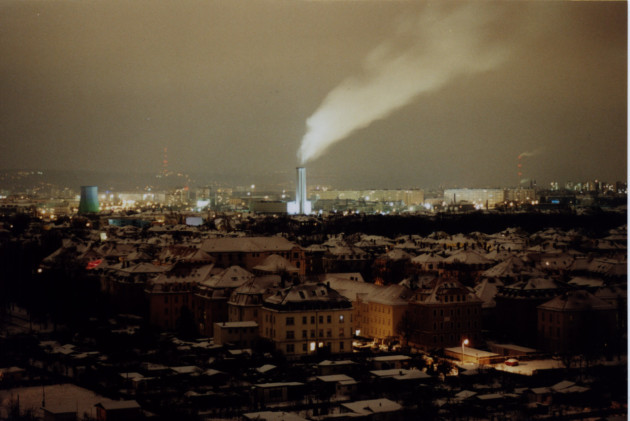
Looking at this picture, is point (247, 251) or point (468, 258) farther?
point (247, 251)

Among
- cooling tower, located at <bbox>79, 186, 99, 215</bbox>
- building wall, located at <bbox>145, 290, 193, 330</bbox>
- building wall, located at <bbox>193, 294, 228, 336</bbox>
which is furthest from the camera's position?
cooling tower, located at <bbox>79, 186, 99, 215</bbox>

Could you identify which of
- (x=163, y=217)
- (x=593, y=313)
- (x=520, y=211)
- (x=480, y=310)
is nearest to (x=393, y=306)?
(x=480, y=310)

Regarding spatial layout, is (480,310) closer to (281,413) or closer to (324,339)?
(324,339)

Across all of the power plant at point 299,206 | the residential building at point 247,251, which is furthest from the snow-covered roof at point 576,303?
the power plant at point 299,206

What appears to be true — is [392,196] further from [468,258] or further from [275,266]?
[275,266]

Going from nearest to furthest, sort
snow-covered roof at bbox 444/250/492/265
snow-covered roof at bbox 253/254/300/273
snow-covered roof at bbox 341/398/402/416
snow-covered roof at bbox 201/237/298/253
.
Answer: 1. snow-covered roof at bbox 341/398/402/416
2. snow-covered roof at bbox 253/254/300/273
3. snow-covered roof at bbox 444/250/492/265
4. snow-covered roof at bbox 201/237/298/253

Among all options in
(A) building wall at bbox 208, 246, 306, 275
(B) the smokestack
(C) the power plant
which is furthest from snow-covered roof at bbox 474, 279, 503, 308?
(C) the power plant

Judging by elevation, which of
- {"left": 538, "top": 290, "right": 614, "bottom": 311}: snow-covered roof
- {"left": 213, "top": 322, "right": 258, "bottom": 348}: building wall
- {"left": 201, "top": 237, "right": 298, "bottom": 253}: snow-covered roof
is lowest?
{"left": 213, "top": 322, "right": 258, "bottom": 348}: building wall

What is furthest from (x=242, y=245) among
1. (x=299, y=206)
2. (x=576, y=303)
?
(x=299, y=206)

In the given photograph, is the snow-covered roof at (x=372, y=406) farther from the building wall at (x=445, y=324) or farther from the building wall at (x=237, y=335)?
the building wall at (x=445, y=324)

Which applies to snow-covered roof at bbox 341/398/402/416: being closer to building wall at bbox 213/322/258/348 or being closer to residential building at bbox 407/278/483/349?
building wall at bbox 213/322/258/348
